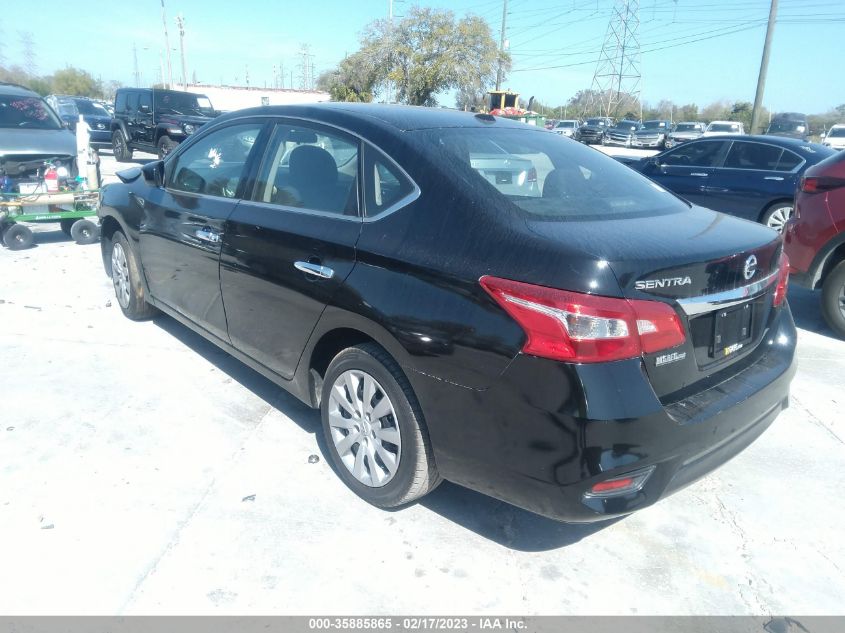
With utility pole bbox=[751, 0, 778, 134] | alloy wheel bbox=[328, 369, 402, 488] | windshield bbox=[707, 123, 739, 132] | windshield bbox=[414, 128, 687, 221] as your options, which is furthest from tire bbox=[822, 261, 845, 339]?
windshield bbox=[707, 123, 739, 132]

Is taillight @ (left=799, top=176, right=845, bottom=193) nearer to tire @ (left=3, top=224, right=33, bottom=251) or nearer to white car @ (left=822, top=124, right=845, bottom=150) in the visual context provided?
tire @ (left=3, top=224, right=33, bottom=251)

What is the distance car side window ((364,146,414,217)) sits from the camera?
281 cm

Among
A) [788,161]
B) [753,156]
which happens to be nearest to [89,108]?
[753,156]

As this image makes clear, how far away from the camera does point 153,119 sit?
16.4m

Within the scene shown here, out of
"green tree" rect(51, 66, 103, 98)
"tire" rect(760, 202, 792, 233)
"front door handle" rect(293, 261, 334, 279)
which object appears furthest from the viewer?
"green tree" rect(51, 66, 103, 98)

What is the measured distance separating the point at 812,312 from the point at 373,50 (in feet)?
97.3

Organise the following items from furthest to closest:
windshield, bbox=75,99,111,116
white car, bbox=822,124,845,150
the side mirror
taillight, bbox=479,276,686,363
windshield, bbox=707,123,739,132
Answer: windshield, bbox=707,123,739,132, white car, bbox=822,124,845,150, windshield, bbox=75,99,111,116, the side mirror, taillight, bbox=479,276,686,363

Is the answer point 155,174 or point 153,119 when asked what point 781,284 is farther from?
point 153,119

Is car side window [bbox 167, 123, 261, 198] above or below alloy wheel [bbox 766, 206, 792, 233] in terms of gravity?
above

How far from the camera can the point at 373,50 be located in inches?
1268

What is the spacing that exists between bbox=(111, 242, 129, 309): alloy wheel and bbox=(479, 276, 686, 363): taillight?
3981 mm
